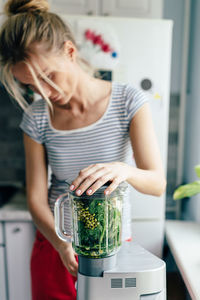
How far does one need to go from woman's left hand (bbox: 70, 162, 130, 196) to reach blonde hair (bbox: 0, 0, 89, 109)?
333 mm

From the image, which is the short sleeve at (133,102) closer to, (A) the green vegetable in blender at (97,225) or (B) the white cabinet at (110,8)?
(A) the green vegetable in blender at (97,225)

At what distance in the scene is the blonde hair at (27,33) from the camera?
0.72m

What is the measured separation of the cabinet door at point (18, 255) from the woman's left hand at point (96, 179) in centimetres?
97

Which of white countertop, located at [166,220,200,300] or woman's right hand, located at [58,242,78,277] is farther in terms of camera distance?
white countertop, located at [166,220,200,300]

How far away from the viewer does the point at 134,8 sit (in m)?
1.49

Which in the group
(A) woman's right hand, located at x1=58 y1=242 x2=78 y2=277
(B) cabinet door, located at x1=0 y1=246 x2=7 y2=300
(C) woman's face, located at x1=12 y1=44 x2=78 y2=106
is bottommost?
(B) cabinet door, located at x1=0 y1=246 x2=7 y2=300

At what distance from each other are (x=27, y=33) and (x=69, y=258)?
1.86ft

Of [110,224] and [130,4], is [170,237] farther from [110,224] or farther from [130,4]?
[130,4]

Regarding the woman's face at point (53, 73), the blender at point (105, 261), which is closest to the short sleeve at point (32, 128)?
the woman's face at point (53, 73)

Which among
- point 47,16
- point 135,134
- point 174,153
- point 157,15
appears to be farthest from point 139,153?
point 174,153

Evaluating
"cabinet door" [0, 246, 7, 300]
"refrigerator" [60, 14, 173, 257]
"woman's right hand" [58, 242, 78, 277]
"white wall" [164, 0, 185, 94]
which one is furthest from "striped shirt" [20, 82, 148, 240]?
"white wall" [164, 0, 185, 94]

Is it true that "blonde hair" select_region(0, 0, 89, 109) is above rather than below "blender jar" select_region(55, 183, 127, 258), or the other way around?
above

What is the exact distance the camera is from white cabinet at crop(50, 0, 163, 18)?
1.47m

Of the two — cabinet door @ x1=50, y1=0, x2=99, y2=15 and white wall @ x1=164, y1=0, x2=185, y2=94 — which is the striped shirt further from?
white wall @ x1=164, y1=0, x2=185, y2=94
